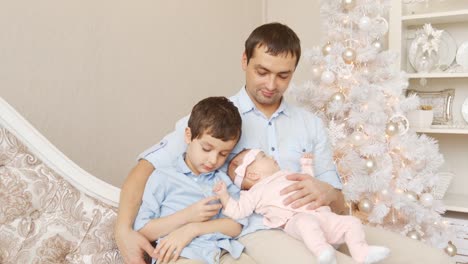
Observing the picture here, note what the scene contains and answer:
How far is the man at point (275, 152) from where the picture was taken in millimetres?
1531

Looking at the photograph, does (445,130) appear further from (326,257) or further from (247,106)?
(326,257)

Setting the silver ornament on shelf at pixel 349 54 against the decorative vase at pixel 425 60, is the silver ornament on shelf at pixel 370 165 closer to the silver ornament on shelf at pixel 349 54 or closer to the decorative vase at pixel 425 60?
the silver ornament on shelf at pixel 349 54

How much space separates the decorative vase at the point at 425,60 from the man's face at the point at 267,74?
185 centimetres

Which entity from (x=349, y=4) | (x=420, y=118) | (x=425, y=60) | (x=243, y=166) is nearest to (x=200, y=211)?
(x=243, y=166)

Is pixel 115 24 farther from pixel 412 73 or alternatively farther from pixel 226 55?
pixel 412 73

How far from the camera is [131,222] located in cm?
157

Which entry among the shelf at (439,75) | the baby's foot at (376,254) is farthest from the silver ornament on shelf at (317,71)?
the baby's foot at (376,254)

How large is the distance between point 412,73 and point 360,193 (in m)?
1.16

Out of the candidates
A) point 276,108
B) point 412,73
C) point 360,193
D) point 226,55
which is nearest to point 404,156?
point 360,193

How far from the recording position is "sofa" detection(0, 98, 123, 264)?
1.46 meters

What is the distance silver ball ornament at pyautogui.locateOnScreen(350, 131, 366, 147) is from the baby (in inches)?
43.1

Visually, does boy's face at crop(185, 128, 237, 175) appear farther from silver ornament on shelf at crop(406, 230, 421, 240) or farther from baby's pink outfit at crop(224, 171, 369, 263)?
silver ornament on shelf at crop(406, 230, 421, 240)

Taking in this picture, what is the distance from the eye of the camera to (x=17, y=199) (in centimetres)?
147

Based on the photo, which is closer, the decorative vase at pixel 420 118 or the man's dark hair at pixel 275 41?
the man's dark hair at pixel 275 41
